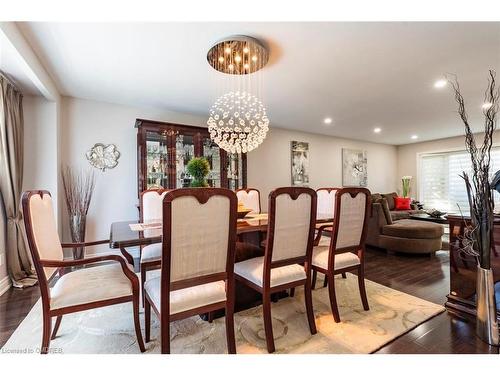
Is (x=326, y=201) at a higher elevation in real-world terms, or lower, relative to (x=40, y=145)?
lower

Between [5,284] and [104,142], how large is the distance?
2.06 metres

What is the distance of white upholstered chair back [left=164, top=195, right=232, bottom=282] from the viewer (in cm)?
124

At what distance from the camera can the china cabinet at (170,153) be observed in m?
3.47

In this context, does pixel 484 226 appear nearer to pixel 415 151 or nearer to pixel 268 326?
pixel 268 326

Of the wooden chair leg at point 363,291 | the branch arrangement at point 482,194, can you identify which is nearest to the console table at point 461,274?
the branch arrangement at point 482,194

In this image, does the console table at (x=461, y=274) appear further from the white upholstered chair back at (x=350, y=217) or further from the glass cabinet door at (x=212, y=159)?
the glass cabinet door at (x=212, y=159)

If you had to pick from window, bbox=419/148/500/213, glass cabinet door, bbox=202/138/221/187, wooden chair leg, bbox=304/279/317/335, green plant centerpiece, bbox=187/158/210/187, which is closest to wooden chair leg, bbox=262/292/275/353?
wooden chair leg, bbox=304/279/317/335

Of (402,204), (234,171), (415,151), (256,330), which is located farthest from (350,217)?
(415,151)

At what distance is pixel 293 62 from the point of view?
7.97 feet
